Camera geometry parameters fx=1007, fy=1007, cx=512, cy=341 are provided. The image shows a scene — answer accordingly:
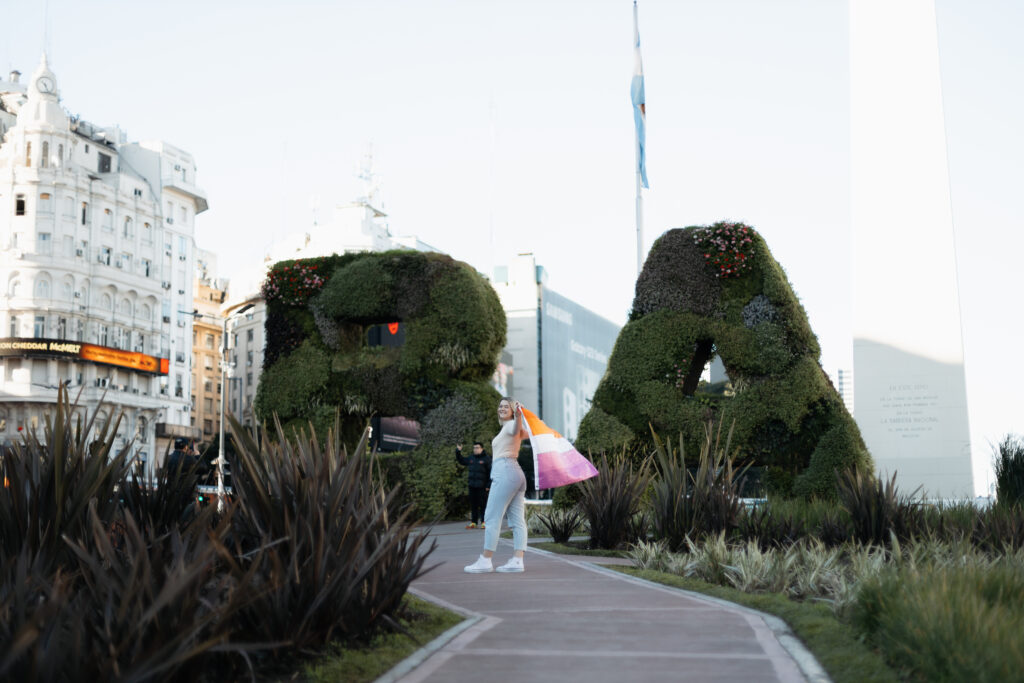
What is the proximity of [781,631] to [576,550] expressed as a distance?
19.5 ft

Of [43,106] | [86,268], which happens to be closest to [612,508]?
[86,268]

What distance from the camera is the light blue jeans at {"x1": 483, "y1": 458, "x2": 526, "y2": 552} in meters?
10.4

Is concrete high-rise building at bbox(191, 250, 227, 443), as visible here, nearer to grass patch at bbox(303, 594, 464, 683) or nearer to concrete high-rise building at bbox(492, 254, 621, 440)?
concrete high-rise building at bbox(492, 254, 621, 440)

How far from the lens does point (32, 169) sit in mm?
73562

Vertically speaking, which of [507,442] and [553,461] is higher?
[507,442]

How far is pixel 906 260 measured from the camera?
23422 millimetres

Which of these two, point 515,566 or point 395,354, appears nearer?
point 515,566

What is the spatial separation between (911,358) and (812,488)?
677 centimetres

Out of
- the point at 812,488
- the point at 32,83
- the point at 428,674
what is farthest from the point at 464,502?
the point at 32,83

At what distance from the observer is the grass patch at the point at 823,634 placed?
18.5 ft

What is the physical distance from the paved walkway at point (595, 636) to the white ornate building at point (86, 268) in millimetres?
64513

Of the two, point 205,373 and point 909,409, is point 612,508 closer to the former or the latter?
point 909,409

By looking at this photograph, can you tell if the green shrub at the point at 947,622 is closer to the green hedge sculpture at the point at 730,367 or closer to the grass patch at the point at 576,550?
the grass patch at the point at 576,550

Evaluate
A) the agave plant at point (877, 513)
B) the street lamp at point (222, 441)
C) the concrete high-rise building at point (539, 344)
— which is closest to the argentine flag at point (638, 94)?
the street lamp at point (222, 441)
